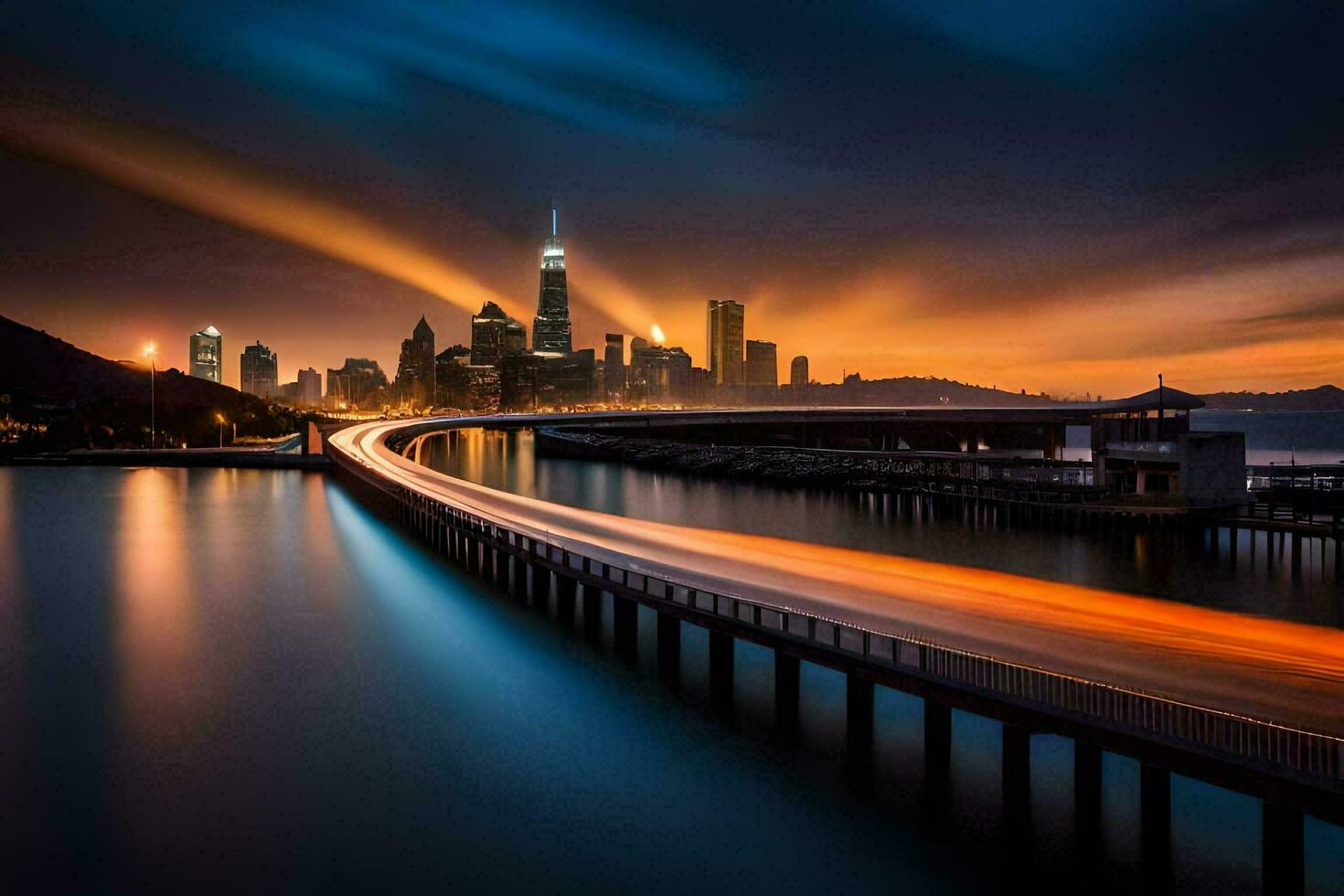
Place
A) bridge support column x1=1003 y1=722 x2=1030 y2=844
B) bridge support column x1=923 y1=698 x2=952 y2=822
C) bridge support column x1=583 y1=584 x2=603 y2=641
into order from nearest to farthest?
1. bridge support column x1=1003 y1=722 x2=1030 y2=844
2. bridge support column x1=923 y1=698 x2=952 y2=822
3. bridge support column x1=583 y1=584 x2=603 y2=641

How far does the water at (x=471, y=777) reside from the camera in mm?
15469

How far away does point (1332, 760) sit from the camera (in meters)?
10.8

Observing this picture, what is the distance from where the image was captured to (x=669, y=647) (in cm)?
2359

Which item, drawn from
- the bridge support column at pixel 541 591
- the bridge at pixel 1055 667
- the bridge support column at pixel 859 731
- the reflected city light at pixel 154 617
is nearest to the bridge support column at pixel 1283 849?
the bridge at pixel 1055 667

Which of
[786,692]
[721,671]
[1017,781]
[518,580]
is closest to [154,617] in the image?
[518,580]

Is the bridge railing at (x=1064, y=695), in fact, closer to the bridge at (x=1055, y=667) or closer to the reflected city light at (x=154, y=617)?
the bridge at (x=1055, y=667)

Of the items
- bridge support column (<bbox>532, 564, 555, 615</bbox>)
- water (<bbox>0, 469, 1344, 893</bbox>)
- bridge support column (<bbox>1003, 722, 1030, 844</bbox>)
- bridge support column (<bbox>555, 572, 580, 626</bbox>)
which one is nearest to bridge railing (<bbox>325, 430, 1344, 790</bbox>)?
bridge support column (<bbox>1003, 722, 1030, 844</bbox>)

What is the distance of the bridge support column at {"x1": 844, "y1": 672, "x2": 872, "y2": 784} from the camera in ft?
56.9

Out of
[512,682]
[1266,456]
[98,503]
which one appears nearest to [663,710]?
[512,682]

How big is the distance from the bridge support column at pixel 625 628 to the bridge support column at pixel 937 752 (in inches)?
438

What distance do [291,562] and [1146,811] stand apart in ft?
137

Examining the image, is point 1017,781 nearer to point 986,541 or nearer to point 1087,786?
point 1087,786

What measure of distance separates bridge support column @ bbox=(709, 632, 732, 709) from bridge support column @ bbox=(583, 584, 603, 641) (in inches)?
292

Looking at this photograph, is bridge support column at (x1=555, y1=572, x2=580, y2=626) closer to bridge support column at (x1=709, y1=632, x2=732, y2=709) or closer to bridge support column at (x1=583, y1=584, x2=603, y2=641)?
bridge support column at (x1=583, y1=584, x2=603, y2=641)
